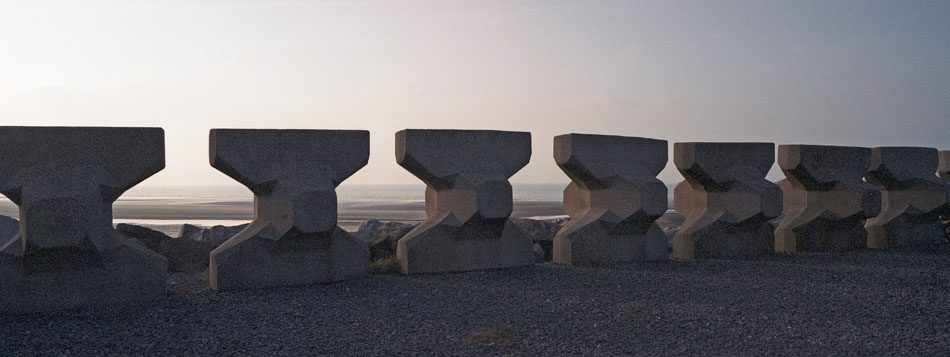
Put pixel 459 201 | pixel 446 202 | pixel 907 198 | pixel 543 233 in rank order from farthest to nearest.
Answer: pixel 907 198 → pixel 543 233 → pixel 446 202 → pixel 459 201

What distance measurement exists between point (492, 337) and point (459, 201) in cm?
272

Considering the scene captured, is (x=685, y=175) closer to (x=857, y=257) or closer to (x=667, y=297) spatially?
(x=857, y=257)

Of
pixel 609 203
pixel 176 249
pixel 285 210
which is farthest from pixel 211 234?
pixel 609 203

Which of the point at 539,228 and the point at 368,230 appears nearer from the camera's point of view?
the point at 539,228

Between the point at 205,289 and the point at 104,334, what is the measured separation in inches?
58.4

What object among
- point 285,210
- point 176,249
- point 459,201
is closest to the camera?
point 285,210

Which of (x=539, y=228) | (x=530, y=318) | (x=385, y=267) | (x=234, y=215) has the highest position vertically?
(x=539, y=228)

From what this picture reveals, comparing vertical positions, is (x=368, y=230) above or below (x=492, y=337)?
above

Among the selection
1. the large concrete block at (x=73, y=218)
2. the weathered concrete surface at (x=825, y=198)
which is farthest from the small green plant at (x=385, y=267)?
the weathered concrete surface at (x=825, y=198)

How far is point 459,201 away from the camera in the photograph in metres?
6.96

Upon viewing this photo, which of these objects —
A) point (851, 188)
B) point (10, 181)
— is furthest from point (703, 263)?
point (10, 181)

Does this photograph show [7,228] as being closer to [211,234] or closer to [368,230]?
[211,234]

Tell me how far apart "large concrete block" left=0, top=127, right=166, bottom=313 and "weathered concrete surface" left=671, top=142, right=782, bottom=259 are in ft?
18.7

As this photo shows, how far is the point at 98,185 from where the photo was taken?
5.38 m
